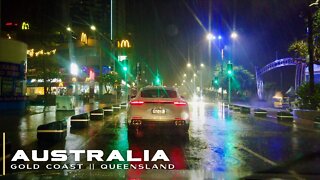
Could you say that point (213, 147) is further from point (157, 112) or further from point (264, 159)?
point (157, 112)

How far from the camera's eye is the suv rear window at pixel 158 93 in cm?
1413

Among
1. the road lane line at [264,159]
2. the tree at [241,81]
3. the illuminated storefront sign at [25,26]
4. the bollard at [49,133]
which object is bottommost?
the road lane line at [264,159]

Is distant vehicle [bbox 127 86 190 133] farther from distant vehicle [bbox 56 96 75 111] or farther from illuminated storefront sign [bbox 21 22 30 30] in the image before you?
illuminated storefront sign [bbox 21 22 30 30]

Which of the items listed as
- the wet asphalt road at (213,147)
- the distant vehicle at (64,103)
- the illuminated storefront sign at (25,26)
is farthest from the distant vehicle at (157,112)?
the illuminated storefront sign at (25,26)

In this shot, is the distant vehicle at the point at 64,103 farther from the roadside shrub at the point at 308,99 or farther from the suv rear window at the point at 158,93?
the suv rear window at the point at 158,93

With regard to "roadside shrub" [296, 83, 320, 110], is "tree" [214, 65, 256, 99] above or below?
above

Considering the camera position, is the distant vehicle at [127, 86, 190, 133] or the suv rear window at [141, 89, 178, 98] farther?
the suv rear window at [141, 89, 178, 98]

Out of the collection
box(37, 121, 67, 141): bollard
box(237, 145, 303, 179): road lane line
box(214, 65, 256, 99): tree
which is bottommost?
box(237, 145, 303, 179): road lane line

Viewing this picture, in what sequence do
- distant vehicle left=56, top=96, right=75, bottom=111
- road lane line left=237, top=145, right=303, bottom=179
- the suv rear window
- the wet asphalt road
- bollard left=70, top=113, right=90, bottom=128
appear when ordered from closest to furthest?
road lane line left=237, top=145, right=303, bottom=179, the wet asphalt road, the suv rear window, bollard left=70, top=113, right=90, bottom=128, distant vehicle left=56, top=96, right=75, bottom=111

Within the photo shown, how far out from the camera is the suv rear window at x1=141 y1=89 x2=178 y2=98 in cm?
1413

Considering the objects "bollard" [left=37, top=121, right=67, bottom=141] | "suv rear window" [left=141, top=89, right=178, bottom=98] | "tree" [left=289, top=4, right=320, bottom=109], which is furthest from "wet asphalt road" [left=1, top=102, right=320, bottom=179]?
"tree" [left=289, top=4, right=320, bottom=109]

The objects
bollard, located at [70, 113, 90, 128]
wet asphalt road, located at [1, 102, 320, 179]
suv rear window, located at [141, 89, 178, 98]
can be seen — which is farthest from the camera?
bollard, located at [70, 113, 90, 128]

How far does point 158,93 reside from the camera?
47.3 feet

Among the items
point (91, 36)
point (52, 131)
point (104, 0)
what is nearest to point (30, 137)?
point (52, 131)
